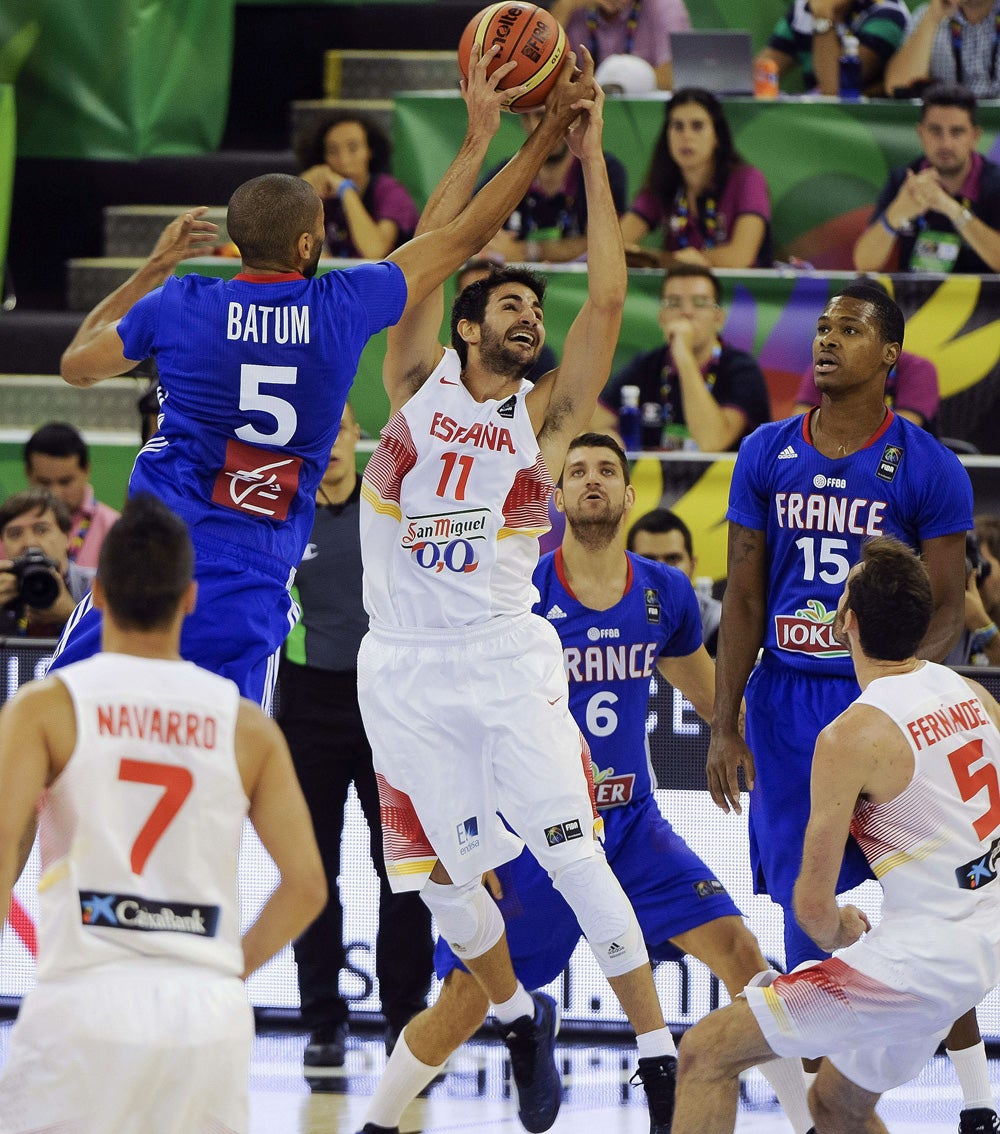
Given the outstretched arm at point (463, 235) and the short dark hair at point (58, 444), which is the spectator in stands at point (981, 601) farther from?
the short dark hair at point (58, 444)

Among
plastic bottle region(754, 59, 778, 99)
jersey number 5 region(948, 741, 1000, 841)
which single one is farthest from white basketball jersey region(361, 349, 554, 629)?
plastic bottle region(754, 59, 778, 99)

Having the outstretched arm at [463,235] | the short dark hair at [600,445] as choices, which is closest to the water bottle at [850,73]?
the short dark hair at [600,445]

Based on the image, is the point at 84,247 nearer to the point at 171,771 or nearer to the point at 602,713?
the point at 602,713

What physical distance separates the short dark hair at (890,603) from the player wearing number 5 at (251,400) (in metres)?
1.56

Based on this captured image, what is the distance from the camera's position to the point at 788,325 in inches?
354

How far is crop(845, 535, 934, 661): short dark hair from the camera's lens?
4.48 m

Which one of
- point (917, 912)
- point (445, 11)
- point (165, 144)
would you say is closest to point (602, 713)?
point (917, 912)

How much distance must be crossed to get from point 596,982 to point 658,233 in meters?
4.47

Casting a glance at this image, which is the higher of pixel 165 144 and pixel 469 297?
pixel 165 144

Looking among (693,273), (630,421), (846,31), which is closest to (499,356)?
(630,421)

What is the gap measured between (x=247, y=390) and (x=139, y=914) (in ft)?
6.31

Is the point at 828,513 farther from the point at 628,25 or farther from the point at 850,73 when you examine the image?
the point at 628,25

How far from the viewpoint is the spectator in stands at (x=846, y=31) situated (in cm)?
1034

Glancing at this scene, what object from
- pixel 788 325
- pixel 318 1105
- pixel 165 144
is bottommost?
pixel 318 1105
